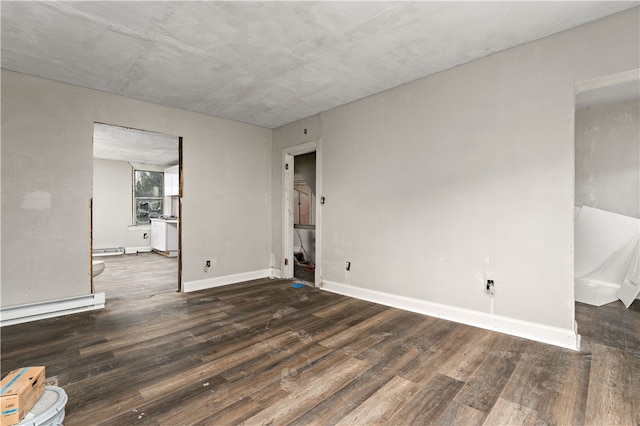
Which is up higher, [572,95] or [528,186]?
[572,95]

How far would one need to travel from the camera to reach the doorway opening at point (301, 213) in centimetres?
464

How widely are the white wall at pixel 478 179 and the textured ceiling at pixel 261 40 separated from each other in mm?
233

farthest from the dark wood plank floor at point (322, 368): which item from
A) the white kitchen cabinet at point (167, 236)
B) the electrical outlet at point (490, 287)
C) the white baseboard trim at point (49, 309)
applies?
the white kitchen cabinet at point (167, 236)

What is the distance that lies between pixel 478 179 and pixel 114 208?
28.6 ft

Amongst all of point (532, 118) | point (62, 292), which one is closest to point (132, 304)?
point (62, 292)

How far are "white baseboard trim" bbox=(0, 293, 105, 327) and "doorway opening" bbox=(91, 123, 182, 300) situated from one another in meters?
1.83

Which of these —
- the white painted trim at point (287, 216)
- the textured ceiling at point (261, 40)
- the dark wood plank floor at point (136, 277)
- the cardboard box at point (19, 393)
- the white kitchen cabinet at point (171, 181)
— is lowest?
the dark wood plank floor at point (136, 277)

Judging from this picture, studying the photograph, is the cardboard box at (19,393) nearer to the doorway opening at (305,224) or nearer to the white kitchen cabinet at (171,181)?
the doorway opening at (305,224)

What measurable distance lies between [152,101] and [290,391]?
394 cm


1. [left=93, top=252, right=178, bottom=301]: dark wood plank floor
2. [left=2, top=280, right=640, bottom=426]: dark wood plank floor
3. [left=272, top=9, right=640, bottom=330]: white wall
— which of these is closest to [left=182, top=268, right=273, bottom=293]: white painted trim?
[left=93, top=252, right=178, bottom=301]: dark wood plank floor

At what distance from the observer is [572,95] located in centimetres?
239

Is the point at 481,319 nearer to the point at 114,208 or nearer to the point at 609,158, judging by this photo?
the point at 609,158

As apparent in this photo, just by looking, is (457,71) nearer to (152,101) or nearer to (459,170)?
(459,170)

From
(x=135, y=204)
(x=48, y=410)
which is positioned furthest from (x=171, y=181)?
(x=48, y=410)
